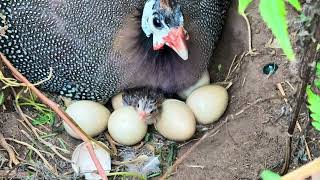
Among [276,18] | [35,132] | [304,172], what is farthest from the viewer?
[35,132]

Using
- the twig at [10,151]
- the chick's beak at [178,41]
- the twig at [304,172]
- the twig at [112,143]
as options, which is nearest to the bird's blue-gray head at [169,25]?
the chick's beak at [178,41]

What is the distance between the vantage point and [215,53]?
9.91ft

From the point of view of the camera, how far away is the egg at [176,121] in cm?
250

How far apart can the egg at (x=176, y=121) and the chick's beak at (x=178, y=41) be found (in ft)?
0.75

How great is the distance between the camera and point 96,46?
2.64 m

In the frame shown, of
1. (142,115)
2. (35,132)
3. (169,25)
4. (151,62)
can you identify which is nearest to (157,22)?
(169,25)

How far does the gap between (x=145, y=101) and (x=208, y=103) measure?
0.26m

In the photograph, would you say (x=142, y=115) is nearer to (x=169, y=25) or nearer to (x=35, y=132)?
(x=169, y=25)

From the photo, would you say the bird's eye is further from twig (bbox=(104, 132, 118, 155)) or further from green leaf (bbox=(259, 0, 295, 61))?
green leaf (bbox=(259, 0, 295, 61))

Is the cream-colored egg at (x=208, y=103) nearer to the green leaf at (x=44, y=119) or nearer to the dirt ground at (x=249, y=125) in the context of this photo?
the dirt ground at (x=249, y=125)

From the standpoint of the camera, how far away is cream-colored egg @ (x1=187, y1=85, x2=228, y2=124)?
2.57 m

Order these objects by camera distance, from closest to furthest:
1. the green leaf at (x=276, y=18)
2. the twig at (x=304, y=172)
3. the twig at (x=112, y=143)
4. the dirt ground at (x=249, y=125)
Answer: the green leaf at (x=276, y=18)
the twig at (x=304, y=172)
the dirt ground at (x=249, y=125)
the twig at (x=112, y=143)

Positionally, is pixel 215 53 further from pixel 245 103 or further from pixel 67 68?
pixel 67 68

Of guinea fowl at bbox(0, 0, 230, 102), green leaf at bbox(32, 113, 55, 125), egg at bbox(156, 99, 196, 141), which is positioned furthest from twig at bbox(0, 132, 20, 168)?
egg at bbox(156, 99, 196, 141)
